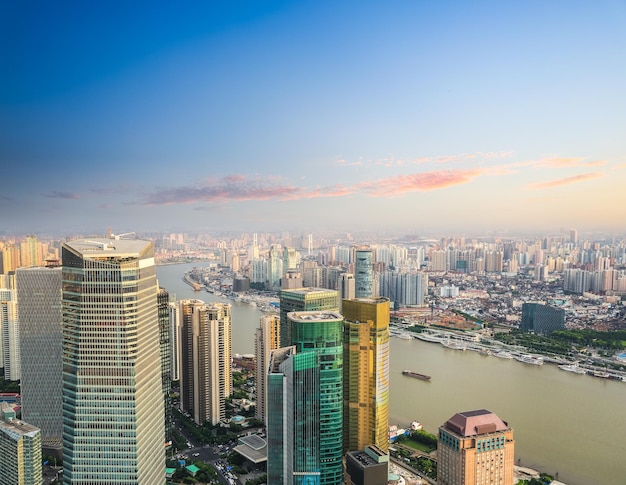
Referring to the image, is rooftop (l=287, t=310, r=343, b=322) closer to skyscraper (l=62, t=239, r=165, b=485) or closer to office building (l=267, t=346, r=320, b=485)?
office building (l=267, t=346, r=320, b=485)

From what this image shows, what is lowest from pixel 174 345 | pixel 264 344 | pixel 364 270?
pixel 174 345

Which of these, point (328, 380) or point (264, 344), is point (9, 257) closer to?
point (264, 344)

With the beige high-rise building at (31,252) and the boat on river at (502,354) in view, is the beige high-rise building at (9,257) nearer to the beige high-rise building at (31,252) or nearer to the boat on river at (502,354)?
the beige high-rise building at (31,252)

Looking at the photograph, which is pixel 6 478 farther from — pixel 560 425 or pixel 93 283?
pixel 560 425

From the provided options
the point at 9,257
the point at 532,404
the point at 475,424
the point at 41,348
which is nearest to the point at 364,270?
the point at 532,404

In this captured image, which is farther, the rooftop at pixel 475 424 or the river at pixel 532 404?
the river at pixel 532 404

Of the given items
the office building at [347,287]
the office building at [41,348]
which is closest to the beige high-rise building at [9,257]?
the office building at [41,348]

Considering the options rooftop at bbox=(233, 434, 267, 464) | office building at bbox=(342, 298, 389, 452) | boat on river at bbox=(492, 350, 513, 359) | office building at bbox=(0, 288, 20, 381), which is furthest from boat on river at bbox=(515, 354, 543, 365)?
office building at bbox=(0, 288, 20, 381)

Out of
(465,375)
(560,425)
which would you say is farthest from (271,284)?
(560,425)
